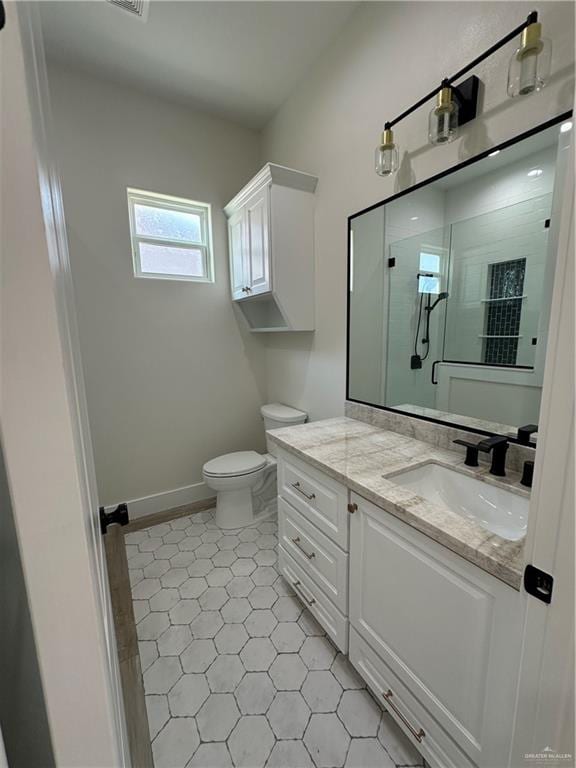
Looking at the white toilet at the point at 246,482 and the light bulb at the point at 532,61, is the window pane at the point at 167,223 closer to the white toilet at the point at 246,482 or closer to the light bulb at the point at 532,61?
the white toilet at the point at 246,482

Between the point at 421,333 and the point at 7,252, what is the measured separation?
1525 mm

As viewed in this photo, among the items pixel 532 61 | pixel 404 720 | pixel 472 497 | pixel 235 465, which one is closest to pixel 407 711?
pixel 404 720

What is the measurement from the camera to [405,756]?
1026 millimetres

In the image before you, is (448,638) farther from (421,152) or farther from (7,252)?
(421,152)

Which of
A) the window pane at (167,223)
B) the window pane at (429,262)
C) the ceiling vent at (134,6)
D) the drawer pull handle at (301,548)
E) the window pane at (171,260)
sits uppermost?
the ceiling vent at (134,6)

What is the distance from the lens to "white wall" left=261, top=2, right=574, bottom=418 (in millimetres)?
1061

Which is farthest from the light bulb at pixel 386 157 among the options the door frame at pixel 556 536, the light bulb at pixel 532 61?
the door frame at pixel 556 536

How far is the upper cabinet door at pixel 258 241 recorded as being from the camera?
197 centimetres

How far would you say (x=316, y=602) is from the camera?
55.7 inches

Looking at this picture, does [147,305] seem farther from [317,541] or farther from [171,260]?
[317,541]

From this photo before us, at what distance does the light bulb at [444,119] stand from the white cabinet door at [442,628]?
1.36m

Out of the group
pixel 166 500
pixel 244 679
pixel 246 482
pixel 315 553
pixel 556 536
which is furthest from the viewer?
pixel 166 500

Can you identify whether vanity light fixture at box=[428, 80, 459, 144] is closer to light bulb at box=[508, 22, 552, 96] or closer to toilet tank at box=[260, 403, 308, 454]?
light bulb at box=[508, 22, 552, 96]

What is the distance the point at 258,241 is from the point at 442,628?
82.5 inches
